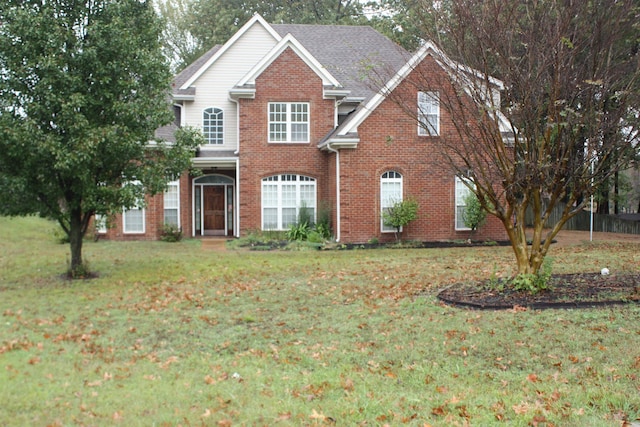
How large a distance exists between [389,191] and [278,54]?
6.43 meters

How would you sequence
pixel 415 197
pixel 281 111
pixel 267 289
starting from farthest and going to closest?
pixel 281 111, pixel 415 197, pixel 267 289

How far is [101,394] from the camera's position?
6.08 m

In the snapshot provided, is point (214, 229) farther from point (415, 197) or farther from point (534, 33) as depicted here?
point (534, 33)

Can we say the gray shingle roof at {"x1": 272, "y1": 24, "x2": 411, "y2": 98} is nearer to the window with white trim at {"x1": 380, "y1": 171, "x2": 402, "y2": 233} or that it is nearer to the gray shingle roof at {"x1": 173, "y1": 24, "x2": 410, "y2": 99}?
the gray shingle roof at {"x1": 173, "y1": 24, "x2": 410, "y2": 99}

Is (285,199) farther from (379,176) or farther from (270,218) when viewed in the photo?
(379,176)

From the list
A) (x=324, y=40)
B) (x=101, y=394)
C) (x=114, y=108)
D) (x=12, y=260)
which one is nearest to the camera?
(x=101, y=394)

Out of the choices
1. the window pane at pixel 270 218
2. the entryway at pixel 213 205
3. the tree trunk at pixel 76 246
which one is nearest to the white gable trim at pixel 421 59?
the window pane at pixel 270 218

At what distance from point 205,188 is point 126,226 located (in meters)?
3.76

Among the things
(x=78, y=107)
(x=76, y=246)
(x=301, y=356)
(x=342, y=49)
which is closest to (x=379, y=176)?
(x=342, y=49)

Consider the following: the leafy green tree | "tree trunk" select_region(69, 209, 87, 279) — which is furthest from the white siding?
"tree trunk" select_region(69, 209, 87, 279)

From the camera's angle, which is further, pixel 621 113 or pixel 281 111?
pixel 281 111

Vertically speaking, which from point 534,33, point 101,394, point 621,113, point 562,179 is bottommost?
point 101,394

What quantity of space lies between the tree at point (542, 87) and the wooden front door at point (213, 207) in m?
16.8

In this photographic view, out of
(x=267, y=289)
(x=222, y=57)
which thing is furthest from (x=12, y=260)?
(x=222, y=57)
